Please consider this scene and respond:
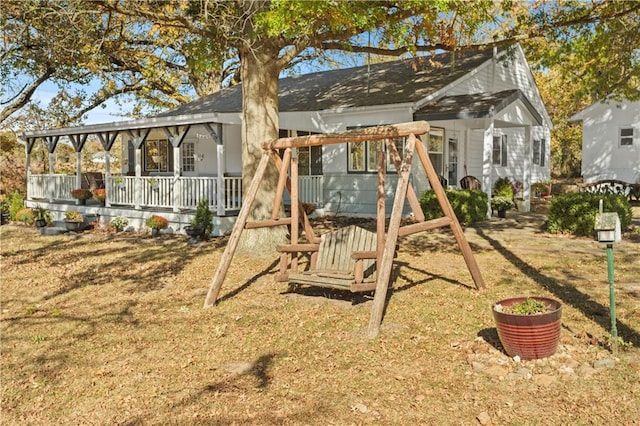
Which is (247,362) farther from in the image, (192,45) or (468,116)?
(468,116)

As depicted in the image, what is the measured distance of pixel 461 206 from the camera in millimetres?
13492

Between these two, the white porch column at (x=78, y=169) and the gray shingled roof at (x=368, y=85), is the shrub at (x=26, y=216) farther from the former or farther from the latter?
the gray shingled roof at (x=368, y=85)

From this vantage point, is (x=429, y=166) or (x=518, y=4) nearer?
(x=429, y=166)

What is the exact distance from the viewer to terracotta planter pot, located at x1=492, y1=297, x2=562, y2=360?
4.65 m

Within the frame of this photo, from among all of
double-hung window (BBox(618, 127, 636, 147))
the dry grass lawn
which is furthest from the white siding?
the dry grass lawn

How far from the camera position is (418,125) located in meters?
6.18

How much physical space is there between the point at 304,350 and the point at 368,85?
1393 cm

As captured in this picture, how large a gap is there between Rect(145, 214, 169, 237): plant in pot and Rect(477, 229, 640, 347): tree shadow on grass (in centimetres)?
876

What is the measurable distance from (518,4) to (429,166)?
7.54m

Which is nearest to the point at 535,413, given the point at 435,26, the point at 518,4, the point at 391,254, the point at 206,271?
the point at 391,254

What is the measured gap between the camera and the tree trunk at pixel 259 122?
32.5ft

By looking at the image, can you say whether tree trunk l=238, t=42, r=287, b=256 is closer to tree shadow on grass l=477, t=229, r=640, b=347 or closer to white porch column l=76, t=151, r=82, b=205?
tree shadow on grass l=477, t=229, r=640, b=347

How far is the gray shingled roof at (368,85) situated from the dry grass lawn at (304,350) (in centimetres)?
800

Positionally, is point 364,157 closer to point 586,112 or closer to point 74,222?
point 74,222
